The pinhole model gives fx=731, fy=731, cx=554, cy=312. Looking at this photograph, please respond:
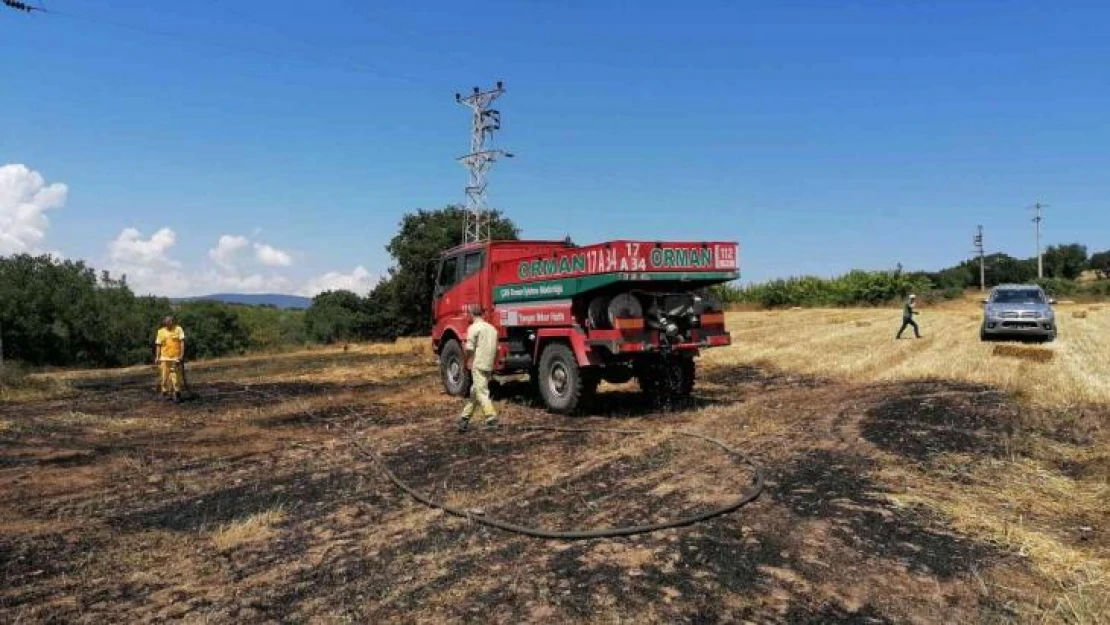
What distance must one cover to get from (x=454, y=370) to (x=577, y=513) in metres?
8.37

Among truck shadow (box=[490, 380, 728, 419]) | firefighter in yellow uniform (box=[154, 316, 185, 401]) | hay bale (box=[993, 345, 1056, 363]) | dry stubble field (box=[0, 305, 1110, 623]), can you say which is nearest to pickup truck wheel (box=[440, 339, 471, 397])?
truck shadow (box=[490, 380, 728, 419])

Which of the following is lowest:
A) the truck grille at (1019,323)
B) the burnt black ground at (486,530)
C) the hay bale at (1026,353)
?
the burnt black ground at (486,530)

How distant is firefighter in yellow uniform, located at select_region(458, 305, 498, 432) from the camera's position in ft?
33.6

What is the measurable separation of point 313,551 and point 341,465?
3.01 m

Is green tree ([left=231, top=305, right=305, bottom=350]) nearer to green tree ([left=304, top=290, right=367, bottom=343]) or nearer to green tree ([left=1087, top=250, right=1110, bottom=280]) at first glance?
green tree ([left=304, top=290, right=367, bottom=343])

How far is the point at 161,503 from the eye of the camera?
6777 mm

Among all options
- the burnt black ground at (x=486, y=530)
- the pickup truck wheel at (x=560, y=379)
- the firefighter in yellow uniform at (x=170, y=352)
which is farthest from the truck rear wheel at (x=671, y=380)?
the firefighter in yellow uniform at (x=170, y=352)

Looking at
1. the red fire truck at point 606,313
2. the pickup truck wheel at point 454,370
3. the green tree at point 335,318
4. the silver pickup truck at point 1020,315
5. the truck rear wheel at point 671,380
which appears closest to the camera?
the red fire truck at point 606,313

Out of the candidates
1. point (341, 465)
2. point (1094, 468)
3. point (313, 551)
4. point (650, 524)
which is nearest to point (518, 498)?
point (650, 524)

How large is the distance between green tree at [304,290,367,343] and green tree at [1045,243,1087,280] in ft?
269

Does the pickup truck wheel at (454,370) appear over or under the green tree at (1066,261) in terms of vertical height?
under

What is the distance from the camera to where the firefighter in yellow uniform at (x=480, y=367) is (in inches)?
403

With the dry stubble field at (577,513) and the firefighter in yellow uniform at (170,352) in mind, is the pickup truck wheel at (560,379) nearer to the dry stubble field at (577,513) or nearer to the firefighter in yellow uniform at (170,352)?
the dry stubble field at (577,513)

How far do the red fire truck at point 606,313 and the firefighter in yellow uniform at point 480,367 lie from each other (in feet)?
4.09
